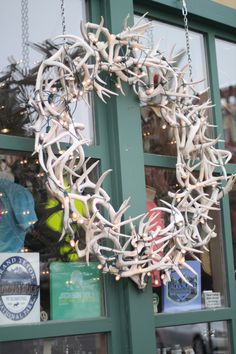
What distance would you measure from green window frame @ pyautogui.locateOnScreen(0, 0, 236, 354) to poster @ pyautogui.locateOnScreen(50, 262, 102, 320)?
0.07 m

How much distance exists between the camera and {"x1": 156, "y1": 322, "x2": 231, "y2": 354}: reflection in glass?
457 centimetres

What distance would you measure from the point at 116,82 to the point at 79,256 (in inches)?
47.9

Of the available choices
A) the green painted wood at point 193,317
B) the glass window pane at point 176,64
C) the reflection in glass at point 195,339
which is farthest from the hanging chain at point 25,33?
the reflection in glass at point 195,339

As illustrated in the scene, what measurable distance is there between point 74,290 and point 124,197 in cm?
67

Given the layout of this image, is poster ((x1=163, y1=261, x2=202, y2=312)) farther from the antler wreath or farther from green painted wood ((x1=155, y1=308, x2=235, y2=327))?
the antler wreath

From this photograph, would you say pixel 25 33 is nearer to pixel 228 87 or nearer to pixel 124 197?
pixel 124 197

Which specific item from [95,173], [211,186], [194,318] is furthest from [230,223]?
[95,173]

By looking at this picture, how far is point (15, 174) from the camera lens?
416 centimetres

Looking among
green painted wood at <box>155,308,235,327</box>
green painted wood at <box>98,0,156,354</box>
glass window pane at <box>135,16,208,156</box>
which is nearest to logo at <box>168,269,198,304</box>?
green painted wood at <box>155,308,235,327</box>

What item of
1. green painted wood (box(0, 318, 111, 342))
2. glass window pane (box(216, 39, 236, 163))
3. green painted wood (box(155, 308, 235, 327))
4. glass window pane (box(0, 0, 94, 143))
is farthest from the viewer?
glass window pane (box(216, 39, 236, 163))

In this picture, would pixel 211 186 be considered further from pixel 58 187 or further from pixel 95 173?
pixel 58 187

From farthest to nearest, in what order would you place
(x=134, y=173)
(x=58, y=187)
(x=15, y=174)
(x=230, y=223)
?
1. (x=230, y=223)
2. (x=134, y=173)
3. (x=15, y=174)
4. (x=58, y=187)

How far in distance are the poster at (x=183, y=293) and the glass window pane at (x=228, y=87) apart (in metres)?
1.12

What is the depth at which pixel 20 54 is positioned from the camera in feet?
14.3
